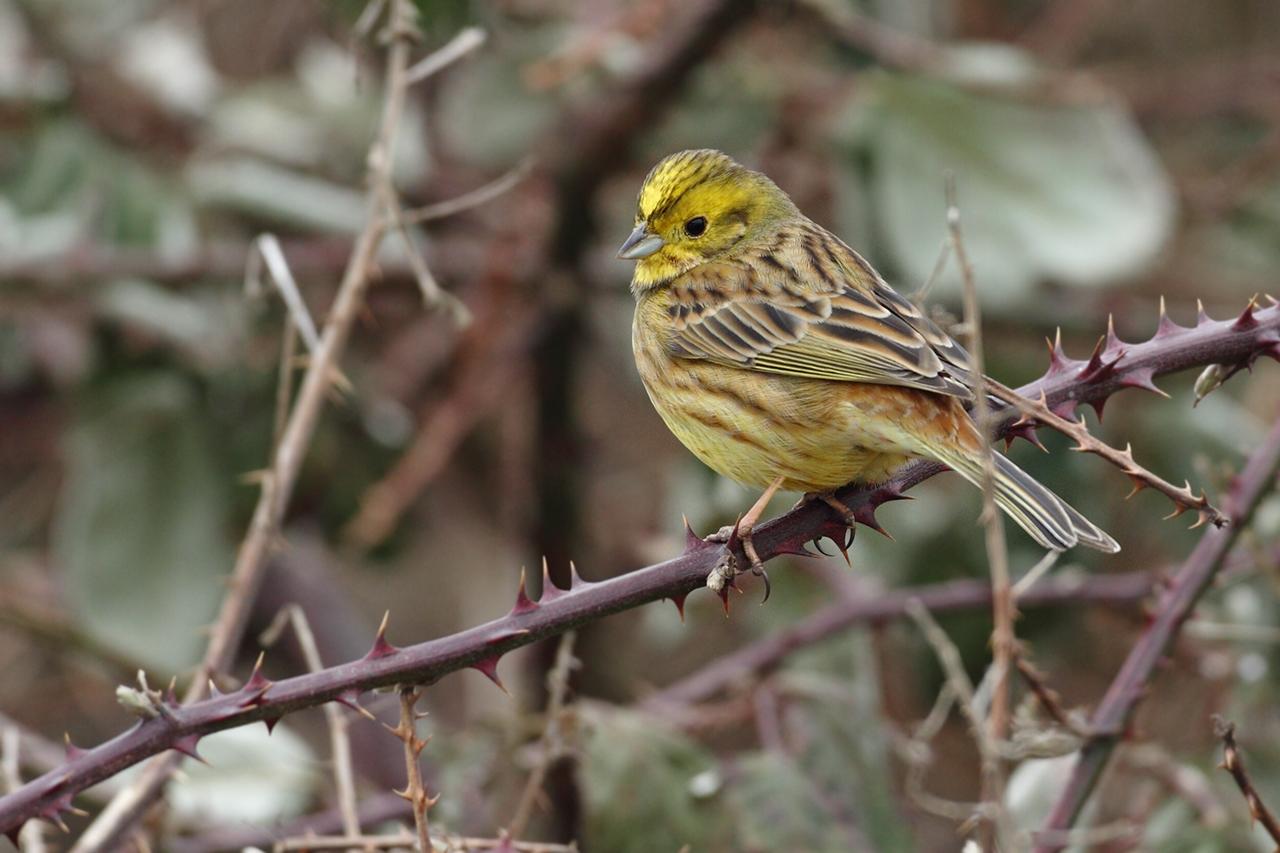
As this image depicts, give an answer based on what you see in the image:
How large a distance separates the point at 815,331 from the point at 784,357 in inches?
4.1

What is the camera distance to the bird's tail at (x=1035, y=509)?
2604 mm

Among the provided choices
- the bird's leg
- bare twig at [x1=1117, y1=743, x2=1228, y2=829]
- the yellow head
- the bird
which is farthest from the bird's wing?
bare twig at [x1=1117, y1=743, x2=1228, y2=829]

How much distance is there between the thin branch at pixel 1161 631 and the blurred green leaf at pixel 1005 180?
6.31 feet

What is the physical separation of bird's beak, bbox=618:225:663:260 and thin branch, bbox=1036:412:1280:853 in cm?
149

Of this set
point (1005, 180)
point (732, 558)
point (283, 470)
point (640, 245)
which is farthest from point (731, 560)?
point (1005, 180)

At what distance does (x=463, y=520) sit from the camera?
6.18 meters

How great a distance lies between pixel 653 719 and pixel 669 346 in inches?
36.5

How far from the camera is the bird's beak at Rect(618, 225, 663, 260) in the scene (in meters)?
3.70

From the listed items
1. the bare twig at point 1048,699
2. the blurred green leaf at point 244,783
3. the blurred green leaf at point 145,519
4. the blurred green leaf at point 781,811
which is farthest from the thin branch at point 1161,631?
the blurred green leaf at point 145,519

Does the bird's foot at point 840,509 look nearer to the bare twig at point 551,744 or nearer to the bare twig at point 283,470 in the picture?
the bare twig at point 551,744

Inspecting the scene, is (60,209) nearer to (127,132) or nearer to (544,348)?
(127,132)

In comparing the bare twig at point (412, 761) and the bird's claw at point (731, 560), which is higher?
the bird's claw at point (731, 560)

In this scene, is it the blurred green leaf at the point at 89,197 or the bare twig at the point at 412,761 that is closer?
the bare twig at the point at 412,761

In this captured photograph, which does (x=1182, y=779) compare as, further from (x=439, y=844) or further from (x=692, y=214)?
(x=439, y=844)
